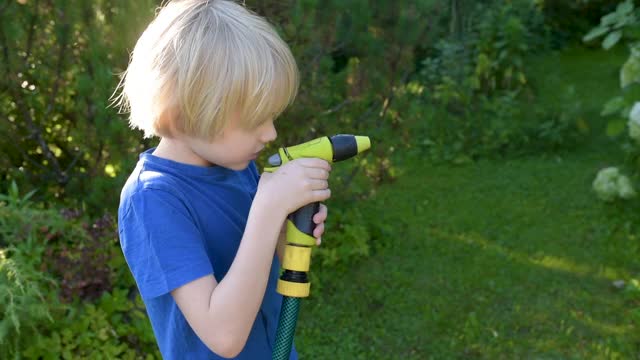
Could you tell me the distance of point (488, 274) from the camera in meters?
3.93

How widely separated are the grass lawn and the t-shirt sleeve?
218 centimetres

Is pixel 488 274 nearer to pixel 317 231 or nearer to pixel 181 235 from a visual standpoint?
pixel 317 231

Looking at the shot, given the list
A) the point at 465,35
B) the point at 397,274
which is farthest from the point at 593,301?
the point at 465,35

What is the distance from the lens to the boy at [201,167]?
3.85 feet

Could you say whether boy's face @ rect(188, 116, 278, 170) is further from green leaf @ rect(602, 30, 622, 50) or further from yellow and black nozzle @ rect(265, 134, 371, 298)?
green leaf @ rect(602, 30, 622, 50)

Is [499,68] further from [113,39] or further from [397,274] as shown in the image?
[113,39]

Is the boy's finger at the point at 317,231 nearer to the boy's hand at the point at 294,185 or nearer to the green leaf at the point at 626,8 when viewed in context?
the boy's hand at the point at 294,185

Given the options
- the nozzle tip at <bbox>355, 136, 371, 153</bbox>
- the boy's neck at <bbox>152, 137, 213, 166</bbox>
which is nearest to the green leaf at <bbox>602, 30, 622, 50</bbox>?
the nozzle tip at <bbox>355, 136, 371, 153</bbox>

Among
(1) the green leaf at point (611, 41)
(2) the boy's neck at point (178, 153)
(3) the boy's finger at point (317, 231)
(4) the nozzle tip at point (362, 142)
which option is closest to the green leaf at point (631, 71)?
(1) the green leaf at point (611, 41)

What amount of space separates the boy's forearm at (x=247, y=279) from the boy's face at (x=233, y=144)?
0.12 metres

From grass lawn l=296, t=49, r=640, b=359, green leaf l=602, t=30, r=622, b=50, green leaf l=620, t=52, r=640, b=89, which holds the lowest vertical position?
grass lawn l=296, t=49, r=640, b=359

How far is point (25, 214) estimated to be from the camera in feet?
9.43

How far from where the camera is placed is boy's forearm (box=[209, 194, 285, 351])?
1.15m

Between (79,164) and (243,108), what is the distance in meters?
2.28
